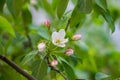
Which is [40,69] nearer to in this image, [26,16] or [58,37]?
[58,37]

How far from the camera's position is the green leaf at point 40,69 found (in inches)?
43.7

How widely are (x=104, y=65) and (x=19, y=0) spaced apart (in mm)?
1215

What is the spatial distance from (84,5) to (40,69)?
0.73 feet

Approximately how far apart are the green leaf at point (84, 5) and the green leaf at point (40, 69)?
0.19 m

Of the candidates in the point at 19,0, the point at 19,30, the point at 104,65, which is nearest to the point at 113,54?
the point at 104,65

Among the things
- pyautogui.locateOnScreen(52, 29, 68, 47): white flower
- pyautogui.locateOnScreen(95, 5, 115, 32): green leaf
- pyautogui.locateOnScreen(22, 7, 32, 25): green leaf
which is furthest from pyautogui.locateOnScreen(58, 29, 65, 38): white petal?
pyautogui.locateOnScreen(22, 7, 32, 25): green leaf

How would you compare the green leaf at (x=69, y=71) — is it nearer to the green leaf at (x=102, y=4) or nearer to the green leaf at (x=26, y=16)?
the green leaf at (x=102, y=4)

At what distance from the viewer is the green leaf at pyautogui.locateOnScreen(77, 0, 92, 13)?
3.43 ft

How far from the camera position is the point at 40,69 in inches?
43.7

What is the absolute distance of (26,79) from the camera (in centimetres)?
120

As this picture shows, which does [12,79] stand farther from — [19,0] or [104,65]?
[104,65]

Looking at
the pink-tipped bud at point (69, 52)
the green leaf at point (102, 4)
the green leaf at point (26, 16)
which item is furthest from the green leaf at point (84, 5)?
the green leaf at point (26, 16)

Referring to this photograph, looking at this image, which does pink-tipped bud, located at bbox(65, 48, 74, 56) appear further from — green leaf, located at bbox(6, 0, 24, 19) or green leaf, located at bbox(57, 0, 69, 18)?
green leaf, located at bbox(6, 0, 24, 19)

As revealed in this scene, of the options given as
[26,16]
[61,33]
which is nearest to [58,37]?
[61,33]
